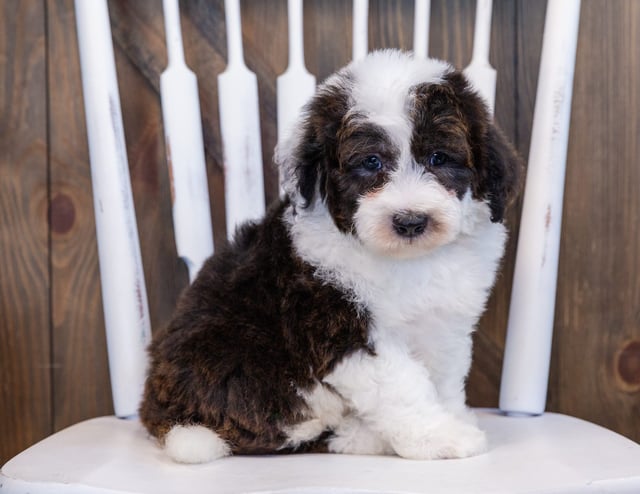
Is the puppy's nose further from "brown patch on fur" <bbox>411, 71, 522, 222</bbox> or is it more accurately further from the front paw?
the front paw

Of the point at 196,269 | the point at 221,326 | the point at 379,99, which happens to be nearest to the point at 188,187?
the point at 196,269

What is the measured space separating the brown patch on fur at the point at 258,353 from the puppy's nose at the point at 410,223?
17 centimetres

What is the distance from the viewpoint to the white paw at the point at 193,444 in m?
1.27

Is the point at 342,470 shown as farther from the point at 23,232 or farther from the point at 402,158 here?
the point at 23,232

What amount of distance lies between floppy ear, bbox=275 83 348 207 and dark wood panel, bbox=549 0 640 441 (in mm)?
806

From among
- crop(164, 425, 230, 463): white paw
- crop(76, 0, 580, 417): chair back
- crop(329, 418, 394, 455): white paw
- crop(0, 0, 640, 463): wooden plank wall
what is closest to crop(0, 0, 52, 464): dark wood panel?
crop(0, 0, 640, 463): wooden plank wall

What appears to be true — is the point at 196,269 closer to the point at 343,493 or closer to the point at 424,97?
the point at 424,97

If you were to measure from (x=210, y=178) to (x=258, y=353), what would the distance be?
718 millimetres

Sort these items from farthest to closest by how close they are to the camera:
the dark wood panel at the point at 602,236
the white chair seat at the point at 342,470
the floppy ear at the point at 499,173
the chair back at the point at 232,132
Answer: the dark wood panel at the point at 602,236, the chair back at the point at 232,132, the floppy ear at the point at 499,173, the white chair seat at the point at 342,470

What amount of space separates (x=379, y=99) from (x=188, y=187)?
0.56 metres

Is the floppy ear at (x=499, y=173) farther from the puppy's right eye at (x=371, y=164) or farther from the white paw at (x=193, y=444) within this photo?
the white paw at (x=193, y=444)

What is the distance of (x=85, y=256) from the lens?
6.66 feet

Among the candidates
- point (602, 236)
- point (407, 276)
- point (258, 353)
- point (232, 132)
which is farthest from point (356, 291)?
point (602, 236)

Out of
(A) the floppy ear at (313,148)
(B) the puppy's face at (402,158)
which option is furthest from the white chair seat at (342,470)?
(A) the floppy ear at (313,148)
